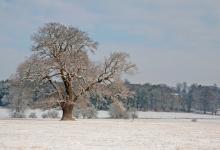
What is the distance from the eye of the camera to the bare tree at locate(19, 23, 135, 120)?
54.7 metres

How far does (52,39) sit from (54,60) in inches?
91.0

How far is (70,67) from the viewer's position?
5484 cm

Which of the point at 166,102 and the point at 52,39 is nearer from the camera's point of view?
the point at 52,39

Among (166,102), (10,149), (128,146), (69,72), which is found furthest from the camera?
(166,102)

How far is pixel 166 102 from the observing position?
19788 centimetres

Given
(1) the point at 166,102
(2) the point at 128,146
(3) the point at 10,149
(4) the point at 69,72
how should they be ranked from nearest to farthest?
(3) the point at 10,149 < (2) the point at 128,146 < (4) the point at 69,72 < (1) the point at 166,102

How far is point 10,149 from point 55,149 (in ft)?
5.54

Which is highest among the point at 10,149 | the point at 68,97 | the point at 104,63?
the point at 104,63

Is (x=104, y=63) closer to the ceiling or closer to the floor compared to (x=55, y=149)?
closer to the ceiling

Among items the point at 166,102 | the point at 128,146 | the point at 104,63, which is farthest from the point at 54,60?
the point at 166,102

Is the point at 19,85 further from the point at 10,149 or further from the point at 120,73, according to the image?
the point at 10,149

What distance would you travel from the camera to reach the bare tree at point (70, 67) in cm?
5471

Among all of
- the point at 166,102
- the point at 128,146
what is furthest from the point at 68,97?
the point at 166,102

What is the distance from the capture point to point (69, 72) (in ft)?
180
